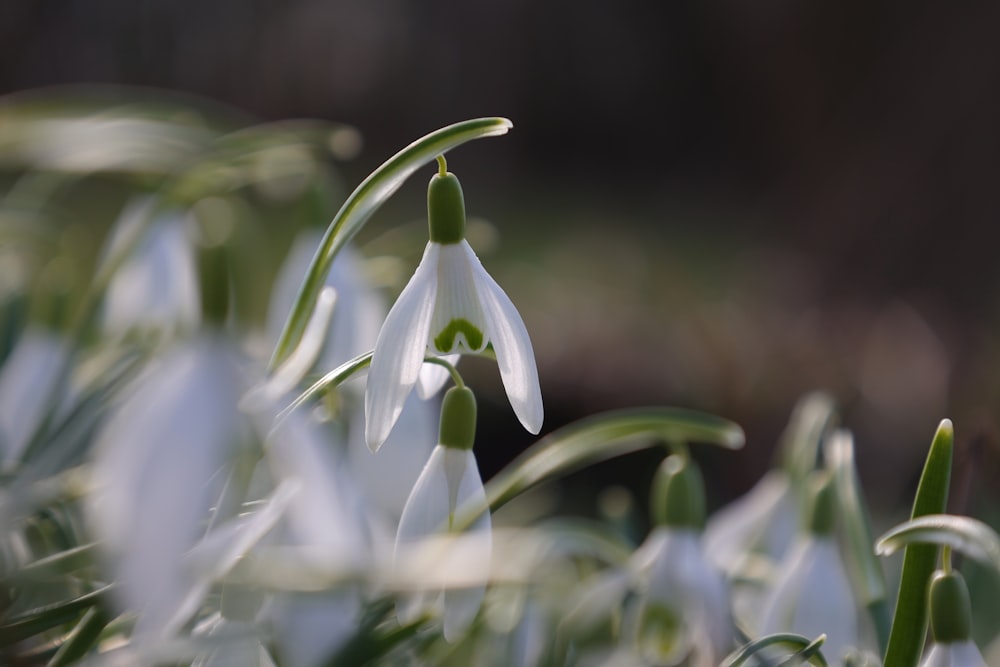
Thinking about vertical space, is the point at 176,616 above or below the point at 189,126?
below

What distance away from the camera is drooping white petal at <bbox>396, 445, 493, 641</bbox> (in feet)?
1.26

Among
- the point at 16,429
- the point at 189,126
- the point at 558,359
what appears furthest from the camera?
the point at 558,359

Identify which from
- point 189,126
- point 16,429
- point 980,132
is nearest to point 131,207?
point 189,126

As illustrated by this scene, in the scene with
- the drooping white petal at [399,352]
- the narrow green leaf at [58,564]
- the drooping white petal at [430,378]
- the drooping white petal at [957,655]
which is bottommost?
the drooping white petal at [957,655]

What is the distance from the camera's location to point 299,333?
1.20ft

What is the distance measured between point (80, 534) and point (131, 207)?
24 centimetres

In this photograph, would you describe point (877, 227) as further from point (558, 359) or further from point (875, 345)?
point (558, 359)

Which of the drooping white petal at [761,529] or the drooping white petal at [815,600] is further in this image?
the drooping white petal at [761,529]

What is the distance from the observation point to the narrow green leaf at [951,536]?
1.10ft

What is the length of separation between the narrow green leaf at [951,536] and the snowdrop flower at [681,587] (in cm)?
14

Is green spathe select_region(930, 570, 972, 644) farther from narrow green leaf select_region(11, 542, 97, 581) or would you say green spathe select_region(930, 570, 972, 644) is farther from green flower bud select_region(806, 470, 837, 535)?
narrow green leaf select_region(11, 542, 97, 581)

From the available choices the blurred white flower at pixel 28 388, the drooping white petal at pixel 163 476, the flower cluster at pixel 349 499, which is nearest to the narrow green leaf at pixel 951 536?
the flower cluster at pixel 349 499

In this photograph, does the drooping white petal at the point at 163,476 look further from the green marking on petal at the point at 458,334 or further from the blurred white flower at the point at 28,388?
the blurred white flower at the point at 28,388

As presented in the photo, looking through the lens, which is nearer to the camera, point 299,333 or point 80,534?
point 299,333
